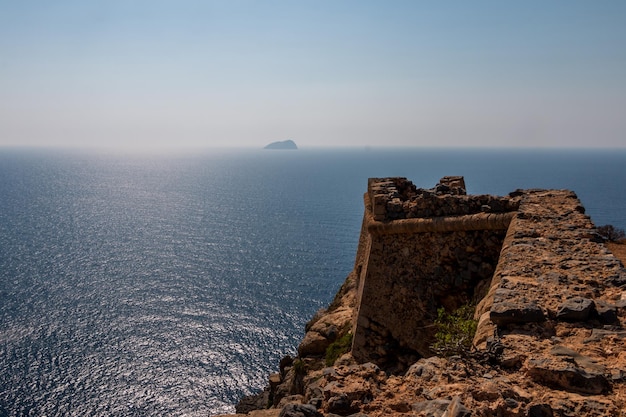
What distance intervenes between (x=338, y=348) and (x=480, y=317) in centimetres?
852

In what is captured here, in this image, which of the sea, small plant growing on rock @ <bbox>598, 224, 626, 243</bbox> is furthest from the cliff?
the sea

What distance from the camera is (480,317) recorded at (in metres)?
7.34

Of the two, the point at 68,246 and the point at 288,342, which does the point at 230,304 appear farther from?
the point at 68,246

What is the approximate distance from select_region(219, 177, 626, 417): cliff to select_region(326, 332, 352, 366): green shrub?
80mm

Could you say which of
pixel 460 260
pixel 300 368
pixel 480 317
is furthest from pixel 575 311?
pixel 300 368

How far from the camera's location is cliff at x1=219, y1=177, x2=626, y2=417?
15.8 ft

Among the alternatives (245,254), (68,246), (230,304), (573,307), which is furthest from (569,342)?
(68,246)

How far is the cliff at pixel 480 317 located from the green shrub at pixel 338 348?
8cm

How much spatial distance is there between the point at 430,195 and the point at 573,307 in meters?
6.27

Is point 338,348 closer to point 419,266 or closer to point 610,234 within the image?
point 419,266

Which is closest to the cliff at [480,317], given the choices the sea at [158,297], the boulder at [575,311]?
the boulder at [575,311]

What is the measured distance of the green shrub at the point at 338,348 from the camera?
47.5 ft

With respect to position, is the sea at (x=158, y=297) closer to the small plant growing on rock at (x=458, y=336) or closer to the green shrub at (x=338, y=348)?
the green shrub at (x=338, y=348)

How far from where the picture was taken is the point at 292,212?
113062 mm
